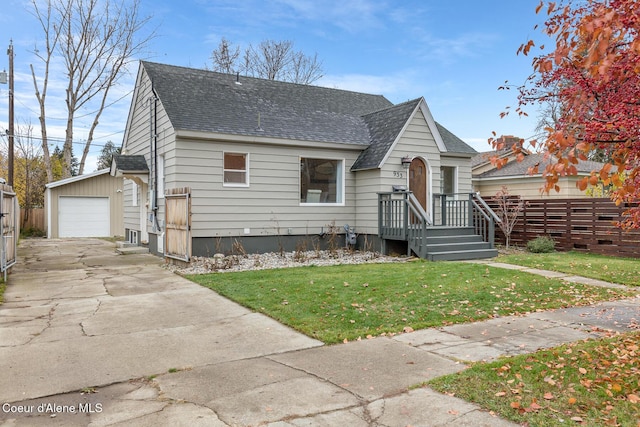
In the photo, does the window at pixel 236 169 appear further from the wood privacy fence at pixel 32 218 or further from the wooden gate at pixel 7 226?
the wood privacy fence at pixel 32 218

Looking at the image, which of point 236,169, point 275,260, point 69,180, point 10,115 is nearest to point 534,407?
point 275,260

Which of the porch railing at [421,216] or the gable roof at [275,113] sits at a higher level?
the gable roof at [275,113]

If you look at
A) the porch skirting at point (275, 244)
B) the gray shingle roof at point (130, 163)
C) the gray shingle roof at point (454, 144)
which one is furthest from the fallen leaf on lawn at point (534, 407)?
the gray shingle roof at point (130, 163)

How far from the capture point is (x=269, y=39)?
31062 millimetres

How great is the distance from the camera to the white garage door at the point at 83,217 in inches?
921

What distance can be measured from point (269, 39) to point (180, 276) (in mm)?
25286

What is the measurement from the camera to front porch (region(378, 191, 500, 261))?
38.1ft

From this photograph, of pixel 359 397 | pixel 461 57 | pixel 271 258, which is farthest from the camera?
pixel 461 57

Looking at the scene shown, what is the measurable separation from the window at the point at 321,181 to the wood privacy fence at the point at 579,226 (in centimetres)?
620

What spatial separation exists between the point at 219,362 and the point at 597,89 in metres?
3.91

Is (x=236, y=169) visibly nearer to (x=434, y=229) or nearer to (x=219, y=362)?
(x=434, y=229)

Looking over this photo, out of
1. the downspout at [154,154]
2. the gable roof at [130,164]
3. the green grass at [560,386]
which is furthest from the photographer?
the gable roof at [130,164]

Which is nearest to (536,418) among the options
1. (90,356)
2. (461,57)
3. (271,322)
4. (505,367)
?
(505,367)

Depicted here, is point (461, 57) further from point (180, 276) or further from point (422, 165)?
point (180, 276)
